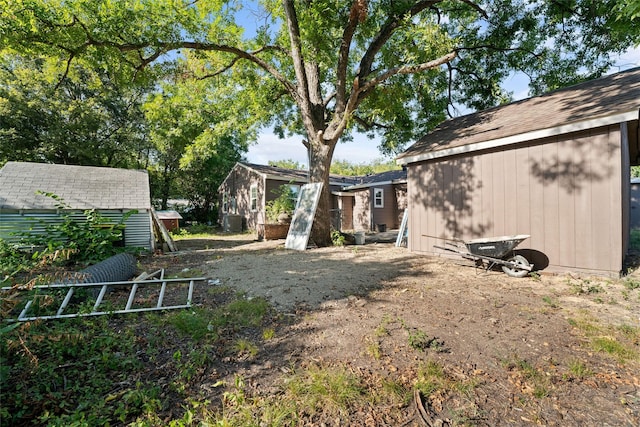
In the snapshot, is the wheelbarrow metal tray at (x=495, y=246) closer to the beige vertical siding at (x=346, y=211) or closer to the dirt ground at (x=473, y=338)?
the dirt ground at (x=473, y=338)

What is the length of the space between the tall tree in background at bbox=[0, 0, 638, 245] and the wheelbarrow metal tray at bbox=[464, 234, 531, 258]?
4.58 m

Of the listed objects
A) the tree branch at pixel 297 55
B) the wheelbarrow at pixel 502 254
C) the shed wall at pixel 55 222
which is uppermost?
the tree branch at pixel 297 55

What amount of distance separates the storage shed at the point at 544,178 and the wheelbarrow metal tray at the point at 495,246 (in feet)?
2.79

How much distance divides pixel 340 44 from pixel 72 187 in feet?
31.9

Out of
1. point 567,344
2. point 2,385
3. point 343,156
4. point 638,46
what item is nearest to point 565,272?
point 567,344

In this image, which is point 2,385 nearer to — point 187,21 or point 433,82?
point 187,21

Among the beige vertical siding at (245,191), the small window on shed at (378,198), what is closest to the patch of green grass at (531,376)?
the beige vertical siding at (245,191)

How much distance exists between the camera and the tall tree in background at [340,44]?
7660mm

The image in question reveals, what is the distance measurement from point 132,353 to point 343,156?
63865mm

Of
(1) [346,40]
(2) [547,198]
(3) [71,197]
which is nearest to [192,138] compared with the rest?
(3) [71,197]

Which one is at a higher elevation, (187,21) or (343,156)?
(343,156)

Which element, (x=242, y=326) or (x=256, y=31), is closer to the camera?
(x=242, y=326)

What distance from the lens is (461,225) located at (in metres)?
7.16

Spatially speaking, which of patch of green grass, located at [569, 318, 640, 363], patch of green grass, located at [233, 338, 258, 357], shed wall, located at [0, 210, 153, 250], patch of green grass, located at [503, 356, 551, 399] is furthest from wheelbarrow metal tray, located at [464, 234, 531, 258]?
shed wall, located at [0, 210, 153, 250]
